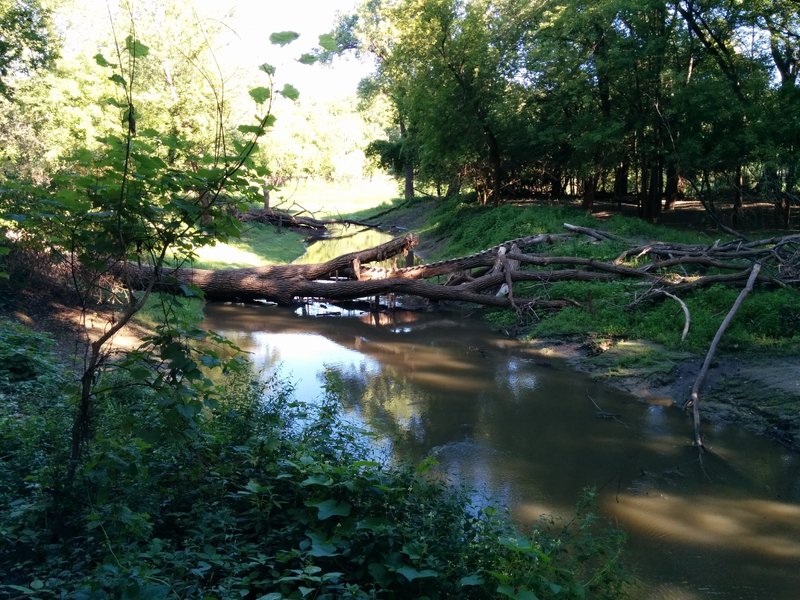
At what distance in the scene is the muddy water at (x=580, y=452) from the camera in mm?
5590

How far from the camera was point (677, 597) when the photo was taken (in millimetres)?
4957

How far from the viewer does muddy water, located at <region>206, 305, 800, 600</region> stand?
559cm

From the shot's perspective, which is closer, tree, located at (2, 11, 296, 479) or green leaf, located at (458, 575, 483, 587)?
green leaf, located at (458, 575, 483, 587)

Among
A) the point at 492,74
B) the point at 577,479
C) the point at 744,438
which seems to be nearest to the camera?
the point at 577,479

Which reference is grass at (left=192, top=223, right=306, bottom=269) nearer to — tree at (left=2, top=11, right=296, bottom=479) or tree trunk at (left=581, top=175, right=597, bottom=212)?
tree trunk at (left=581, top=175, right=597, bottom=212)

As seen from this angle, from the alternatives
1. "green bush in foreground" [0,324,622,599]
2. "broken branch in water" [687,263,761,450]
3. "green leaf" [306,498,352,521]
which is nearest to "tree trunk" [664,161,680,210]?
"broken branch in water" [687,263,761,450]

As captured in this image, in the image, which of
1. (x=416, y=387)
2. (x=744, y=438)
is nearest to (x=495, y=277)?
(x=416, y=387)

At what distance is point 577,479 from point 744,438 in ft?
9.42

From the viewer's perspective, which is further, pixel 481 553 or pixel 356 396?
pixel 356 396

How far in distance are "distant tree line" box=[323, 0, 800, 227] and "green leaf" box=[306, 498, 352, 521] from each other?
15.6 m

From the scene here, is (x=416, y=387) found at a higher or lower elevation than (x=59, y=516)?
lower

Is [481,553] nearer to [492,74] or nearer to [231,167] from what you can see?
[231,167]

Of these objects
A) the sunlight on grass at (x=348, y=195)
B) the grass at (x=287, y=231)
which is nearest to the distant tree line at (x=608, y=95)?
the grass at (x=287, y=231)

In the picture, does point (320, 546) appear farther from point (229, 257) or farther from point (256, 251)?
point (256, 251)
